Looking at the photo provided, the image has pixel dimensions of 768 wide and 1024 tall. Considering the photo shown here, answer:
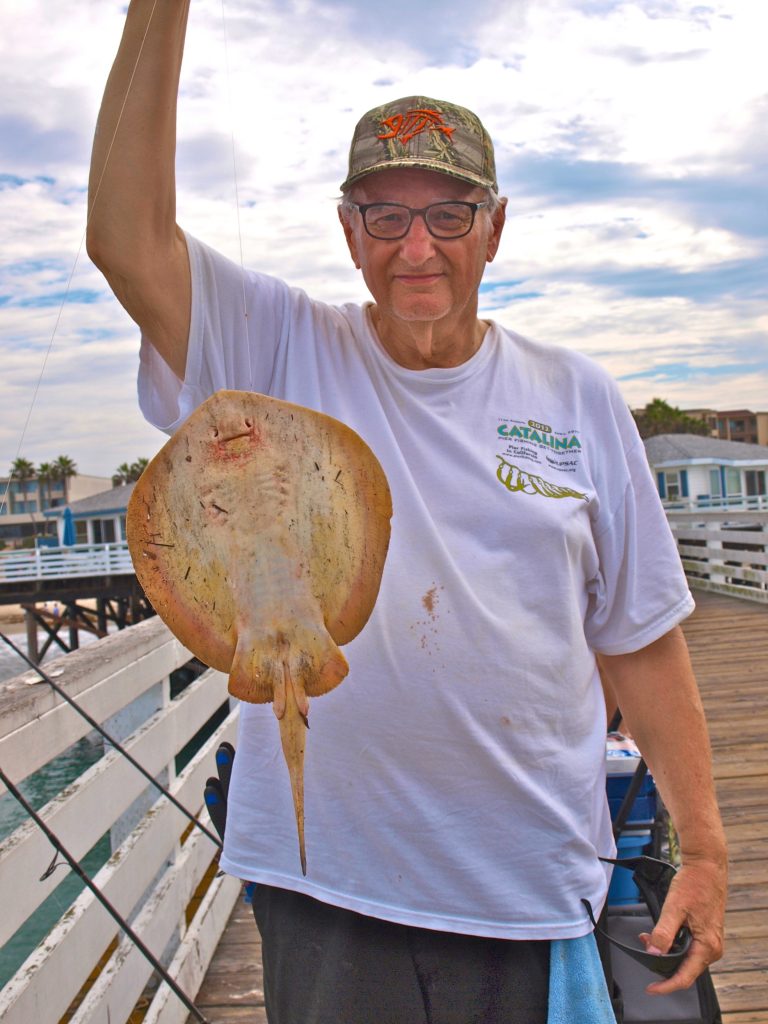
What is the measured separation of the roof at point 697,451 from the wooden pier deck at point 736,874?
26537mm

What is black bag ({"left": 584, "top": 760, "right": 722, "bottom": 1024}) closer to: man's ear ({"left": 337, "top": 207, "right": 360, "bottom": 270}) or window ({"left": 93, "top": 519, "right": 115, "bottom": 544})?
man's ear ({"left": 337, "top": 207, "right": 360, "bottom": 270})

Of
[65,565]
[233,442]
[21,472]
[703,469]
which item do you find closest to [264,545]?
[233,442]

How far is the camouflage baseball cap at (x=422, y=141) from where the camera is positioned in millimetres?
1734

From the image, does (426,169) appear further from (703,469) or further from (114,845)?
(703,469)

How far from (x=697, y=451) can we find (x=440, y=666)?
37.1 meters

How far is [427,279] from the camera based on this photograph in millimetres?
1780

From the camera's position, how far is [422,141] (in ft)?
5.70

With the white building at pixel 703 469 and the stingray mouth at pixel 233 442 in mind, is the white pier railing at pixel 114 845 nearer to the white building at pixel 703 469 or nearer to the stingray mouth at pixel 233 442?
the stingray mouth at pixel 233 442

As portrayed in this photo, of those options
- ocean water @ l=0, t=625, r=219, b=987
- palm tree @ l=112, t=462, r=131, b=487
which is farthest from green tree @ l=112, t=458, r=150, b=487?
ocean water @ l=0, t=625, r=219, b=987

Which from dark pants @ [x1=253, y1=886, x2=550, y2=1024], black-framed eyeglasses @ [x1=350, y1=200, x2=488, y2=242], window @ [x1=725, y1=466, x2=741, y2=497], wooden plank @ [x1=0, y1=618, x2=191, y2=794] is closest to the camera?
dark pants @ [x1=253, y1=886, x2=550, y2=1024]

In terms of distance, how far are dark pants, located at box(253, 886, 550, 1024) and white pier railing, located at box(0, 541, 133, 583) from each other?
1059 inches

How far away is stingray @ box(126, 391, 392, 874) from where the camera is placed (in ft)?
4.27

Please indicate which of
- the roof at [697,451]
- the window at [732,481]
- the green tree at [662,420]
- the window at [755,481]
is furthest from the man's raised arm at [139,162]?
the green tree at [662,420]

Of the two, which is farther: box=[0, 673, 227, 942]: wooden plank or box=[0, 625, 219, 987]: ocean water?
box=[0, 625, 219, 987]: ocean water
